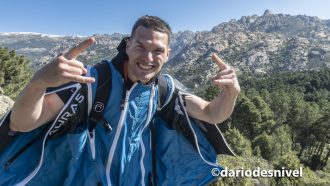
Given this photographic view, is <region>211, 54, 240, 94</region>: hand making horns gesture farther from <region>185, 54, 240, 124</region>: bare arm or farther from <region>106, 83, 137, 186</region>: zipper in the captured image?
<region>106, 83, 137, 186</region>: zipper

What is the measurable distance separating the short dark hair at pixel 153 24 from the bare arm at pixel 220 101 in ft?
1.65

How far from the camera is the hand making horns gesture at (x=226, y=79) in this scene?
320 centimetres

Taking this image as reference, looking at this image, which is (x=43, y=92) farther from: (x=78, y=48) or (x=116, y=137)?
(x=116, y=137)

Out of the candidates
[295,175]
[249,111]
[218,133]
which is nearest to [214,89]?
[249,111]

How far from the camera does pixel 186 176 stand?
3.75 metres

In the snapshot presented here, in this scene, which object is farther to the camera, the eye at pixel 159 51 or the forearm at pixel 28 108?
the eye at pixel 159 51

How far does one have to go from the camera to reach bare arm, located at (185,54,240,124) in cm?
326

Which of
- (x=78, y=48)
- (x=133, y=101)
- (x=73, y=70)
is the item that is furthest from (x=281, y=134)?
(x=73, y=70)

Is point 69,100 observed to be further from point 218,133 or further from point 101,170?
point 218,133

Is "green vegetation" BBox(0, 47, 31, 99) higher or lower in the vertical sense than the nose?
lower

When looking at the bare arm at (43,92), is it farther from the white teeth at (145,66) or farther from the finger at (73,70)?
the white teeth at (145,66)

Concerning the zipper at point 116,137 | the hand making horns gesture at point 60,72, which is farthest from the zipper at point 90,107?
the hand making horns gesture at point 60,72

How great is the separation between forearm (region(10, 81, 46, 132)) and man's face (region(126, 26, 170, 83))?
2.89ft

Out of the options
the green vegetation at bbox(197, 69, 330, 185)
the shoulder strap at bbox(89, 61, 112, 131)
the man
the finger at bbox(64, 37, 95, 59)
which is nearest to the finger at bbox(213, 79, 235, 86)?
the man
